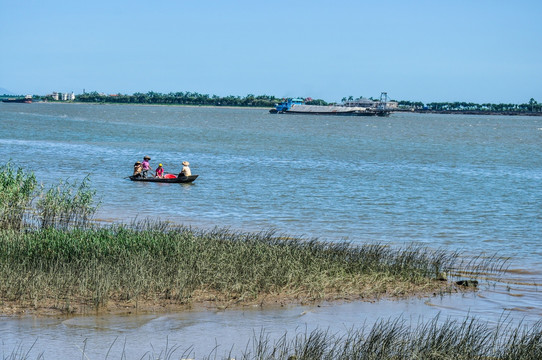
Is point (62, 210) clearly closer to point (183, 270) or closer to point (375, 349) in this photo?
point (183, 270)

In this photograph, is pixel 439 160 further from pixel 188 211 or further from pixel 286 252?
pixel 286 252

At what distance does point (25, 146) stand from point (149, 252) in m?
53.3

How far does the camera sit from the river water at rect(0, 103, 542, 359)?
42.2ft

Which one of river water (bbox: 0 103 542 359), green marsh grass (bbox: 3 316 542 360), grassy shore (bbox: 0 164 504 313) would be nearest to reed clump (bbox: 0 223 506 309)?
grassy shore (bbox: 0 164 504 313)

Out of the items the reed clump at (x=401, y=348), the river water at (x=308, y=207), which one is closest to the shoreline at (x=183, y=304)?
the river water at (x=308, y=207)

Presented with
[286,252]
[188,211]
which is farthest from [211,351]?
[188,211]

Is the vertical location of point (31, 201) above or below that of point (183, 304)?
above

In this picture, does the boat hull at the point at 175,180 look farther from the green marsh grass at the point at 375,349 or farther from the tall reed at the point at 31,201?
the green marsh grass at the point at 375,349

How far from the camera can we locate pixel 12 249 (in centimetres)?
1612

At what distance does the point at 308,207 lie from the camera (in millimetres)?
32812

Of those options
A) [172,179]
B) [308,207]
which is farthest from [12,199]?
[172,179]

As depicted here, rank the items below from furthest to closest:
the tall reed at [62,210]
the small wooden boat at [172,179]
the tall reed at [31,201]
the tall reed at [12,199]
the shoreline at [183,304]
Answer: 1. the small wooden boat at [172,179]
2. the tall reed at [62,210]
3. the tall reed at [31,201]
4. the tall reed at [12,199]
5. the shoreline at [183,304]

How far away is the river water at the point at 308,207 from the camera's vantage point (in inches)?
506

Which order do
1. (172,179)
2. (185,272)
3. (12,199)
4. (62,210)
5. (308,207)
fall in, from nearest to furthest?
(185,272)
(12,199)
(62,210)
(308,207)
(172,179)
